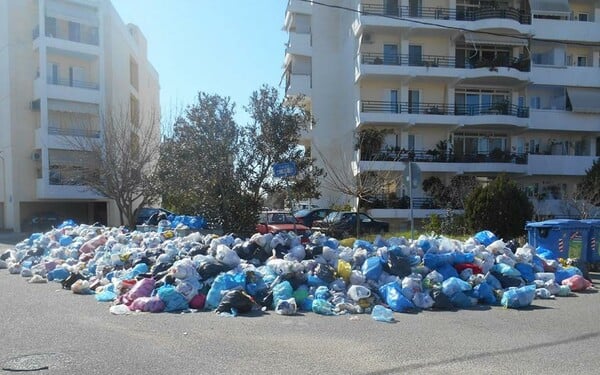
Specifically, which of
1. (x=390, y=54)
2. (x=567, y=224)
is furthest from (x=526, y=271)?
(x=390, y=54)

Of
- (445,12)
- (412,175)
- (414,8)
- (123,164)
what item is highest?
(414,8)

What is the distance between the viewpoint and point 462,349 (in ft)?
20.7

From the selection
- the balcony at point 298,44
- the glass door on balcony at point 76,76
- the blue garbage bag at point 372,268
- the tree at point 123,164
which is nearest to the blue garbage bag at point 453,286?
the blue garbage bag at point 372,268

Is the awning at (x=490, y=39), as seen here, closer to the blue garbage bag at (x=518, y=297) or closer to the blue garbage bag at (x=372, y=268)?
the blue garbage bag at (x=372, y=268)

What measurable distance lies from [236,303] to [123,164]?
1540cm

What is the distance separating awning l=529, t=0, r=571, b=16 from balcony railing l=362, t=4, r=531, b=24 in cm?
68

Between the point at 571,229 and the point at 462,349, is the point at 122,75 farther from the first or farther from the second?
the point at 462,349

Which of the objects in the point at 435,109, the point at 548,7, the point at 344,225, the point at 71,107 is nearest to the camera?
the point at 344,225

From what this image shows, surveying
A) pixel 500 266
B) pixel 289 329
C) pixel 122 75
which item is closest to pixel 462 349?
pixel 289 329

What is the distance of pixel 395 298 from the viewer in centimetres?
870

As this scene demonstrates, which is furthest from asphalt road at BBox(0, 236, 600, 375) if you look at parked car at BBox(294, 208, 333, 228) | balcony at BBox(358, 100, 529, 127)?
balcony at BBox(358, 100, 529, 127)

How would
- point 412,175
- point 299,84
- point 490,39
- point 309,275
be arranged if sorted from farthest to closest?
point 299,84
point 490,39
point 412,175
point 309,275

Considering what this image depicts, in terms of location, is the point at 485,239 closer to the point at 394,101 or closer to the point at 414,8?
the point at 394,101

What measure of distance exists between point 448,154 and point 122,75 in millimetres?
24687
